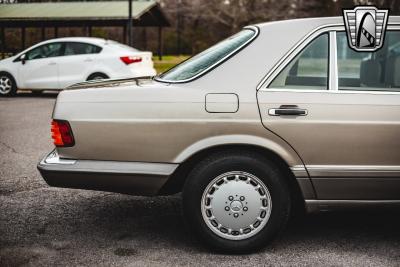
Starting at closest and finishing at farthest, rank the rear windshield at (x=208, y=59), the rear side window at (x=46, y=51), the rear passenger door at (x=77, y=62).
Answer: the rear windshield at (x=208, y=59)
the rear passenger door at (x=77, y=62)
the rear side window at (x=46, y=51)

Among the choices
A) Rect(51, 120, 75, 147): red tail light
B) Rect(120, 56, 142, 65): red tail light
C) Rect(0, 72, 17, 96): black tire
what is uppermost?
Rect(51, 120, 75, 147): red tail light

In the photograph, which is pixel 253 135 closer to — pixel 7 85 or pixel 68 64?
pixel 68 64

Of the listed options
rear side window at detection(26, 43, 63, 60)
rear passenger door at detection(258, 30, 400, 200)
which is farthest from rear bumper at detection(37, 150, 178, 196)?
rear side window at detection(26, 43, 63, 60)

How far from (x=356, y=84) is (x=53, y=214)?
2.78 m

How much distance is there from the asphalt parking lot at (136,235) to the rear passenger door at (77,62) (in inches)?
333

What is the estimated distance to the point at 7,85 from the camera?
14922mm

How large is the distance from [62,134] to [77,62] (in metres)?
10.6

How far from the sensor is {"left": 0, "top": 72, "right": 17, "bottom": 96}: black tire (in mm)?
14859

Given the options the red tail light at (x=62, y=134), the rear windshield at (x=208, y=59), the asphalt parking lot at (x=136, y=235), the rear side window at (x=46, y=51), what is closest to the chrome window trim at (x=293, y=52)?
the rear windshield at (x=208, y=59)

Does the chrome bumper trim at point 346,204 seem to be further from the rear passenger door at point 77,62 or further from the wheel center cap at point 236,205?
the rear passenger door at point 77,62

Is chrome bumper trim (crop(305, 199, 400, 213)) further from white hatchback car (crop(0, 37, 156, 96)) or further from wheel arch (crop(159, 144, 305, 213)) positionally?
white hatchback car (crop(0, 37, 156, 96))

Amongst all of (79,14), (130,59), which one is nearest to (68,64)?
(130,59)

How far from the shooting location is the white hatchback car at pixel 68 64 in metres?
13.8

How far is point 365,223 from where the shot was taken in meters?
4.55
